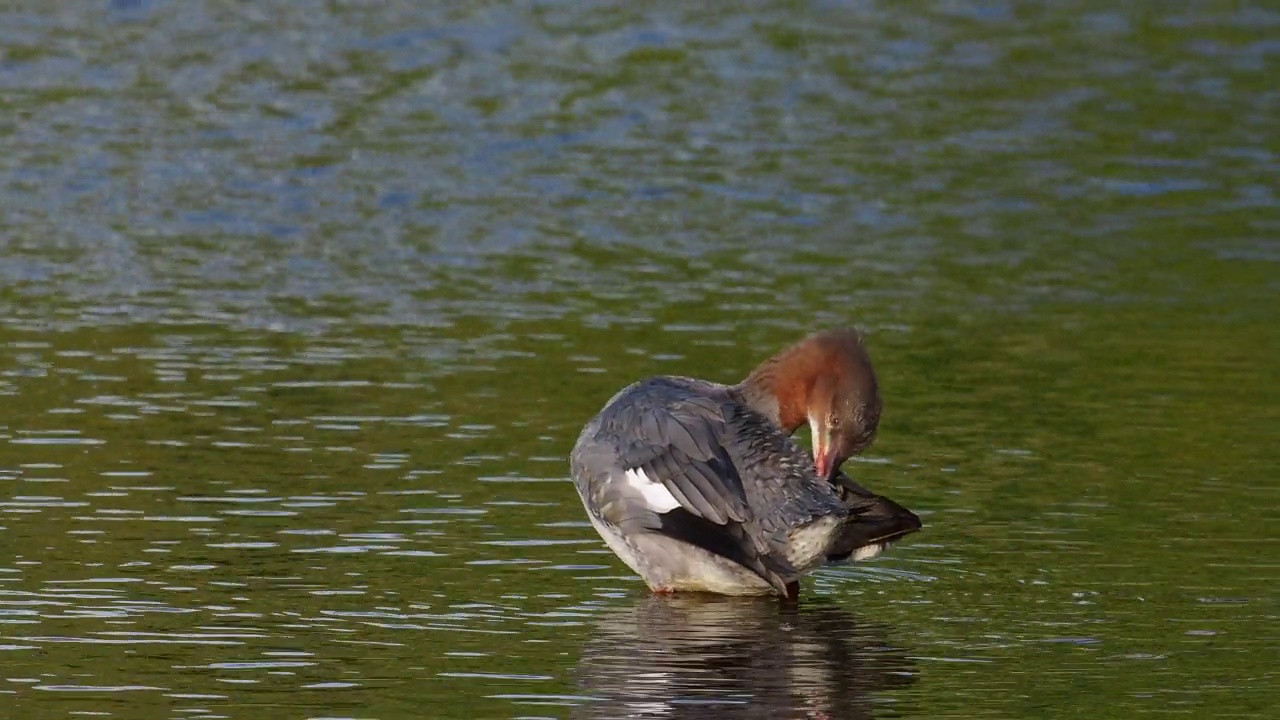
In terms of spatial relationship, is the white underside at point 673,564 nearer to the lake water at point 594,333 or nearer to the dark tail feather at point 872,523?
the lake water at point 594,333

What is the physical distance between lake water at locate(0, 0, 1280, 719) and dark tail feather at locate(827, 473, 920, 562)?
9.3 inches

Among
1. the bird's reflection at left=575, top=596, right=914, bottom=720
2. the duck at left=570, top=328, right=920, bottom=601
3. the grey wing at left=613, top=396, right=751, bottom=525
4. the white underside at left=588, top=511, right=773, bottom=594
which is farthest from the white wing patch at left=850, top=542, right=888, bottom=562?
the grey wing at left=613, top=396, right=751, bottom=525

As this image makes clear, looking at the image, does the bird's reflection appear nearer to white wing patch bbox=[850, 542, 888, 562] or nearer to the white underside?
the white underside

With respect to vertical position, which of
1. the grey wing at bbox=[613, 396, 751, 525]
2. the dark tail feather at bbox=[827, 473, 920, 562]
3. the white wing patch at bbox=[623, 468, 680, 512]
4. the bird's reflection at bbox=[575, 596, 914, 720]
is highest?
the grey wing at bbox=[613, 396, 751, 525]

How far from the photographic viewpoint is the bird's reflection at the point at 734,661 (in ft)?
25.1

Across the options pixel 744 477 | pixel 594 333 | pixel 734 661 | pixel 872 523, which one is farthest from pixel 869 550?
pixel 594 333

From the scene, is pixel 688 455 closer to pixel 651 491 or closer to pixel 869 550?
pixel 651 491

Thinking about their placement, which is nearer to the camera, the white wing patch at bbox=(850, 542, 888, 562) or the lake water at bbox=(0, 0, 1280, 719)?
the lake water at bbox=(0, 0, 1280, 719)

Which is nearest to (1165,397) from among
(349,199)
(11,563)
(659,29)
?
(11,563)

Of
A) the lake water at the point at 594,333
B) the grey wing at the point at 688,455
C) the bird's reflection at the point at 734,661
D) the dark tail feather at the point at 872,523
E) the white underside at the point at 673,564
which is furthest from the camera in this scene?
the dark tail feather at the point at 872,523

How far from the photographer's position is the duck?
8.82 meters

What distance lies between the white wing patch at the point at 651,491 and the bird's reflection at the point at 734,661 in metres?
0.42

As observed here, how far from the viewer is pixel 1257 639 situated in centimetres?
838

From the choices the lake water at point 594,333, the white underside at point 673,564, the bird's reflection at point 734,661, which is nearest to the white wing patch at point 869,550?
the lake water at point 594,333
